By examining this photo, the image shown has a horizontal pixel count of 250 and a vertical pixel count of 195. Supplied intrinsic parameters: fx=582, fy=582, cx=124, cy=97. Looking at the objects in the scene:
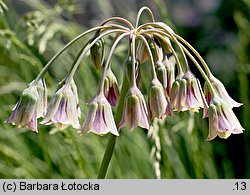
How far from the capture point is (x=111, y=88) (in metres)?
Answer: 1.67

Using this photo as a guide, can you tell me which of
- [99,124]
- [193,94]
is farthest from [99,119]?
[193,94]

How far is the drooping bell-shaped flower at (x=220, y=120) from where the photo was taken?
1.53m

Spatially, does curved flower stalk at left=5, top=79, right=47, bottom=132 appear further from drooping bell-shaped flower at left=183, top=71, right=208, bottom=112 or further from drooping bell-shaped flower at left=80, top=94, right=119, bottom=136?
drooping bell-shaped flower at left=183, top=71, right=208, bottom=112

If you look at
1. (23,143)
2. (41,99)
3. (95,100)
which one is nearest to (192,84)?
(95,100)

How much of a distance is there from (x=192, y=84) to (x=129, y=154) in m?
1.48

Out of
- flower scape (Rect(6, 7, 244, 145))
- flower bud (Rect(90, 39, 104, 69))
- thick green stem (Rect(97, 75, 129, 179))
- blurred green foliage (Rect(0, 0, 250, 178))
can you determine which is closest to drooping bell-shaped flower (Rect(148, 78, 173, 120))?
flower scape (Rect(6, 7, 244, 145))

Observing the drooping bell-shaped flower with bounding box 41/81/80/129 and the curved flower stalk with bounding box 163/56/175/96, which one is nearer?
the drooping bell-shaped flower with bounding box 41/81/80/129

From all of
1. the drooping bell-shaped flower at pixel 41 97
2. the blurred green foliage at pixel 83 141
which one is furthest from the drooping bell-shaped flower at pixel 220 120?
the blurred green foliage at pixel 83 141

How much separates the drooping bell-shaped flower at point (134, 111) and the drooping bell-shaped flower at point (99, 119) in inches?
1.3

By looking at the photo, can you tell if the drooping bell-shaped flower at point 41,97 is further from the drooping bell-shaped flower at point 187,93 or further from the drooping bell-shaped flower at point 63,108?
the drooping bell-shaped flower at point 187,93

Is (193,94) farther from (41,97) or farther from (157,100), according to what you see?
(41,97)

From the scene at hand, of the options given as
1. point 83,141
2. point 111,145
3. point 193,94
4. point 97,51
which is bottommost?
point 83,141

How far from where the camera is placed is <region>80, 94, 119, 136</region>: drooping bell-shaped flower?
1488 mm

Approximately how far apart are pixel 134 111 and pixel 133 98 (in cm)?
3
